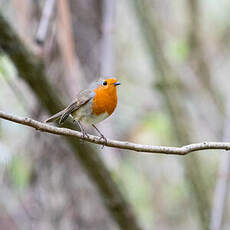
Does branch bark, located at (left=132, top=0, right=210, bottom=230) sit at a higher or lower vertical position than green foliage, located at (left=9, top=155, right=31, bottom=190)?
higher

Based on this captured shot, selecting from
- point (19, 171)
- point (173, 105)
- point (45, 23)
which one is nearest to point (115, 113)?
point (173, 105)

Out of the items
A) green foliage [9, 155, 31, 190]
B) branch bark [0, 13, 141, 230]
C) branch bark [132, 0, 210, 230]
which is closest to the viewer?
branch bark [0, 13, 141, 230]

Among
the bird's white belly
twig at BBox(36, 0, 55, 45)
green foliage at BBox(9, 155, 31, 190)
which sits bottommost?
green foliage at BBox(9, 155, 31, 190)

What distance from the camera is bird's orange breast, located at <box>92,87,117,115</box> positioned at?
127 inches

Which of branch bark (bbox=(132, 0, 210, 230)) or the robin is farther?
branch bark (bbox=(132, 0, 210, 230))

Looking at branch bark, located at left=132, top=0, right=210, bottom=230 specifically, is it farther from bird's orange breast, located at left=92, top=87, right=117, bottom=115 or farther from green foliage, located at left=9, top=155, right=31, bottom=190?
green foliage, located at left=9, top=155, right=31, bottom=190

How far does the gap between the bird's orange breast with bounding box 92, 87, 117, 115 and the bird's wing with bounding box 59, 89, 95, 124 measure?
0.23 feet

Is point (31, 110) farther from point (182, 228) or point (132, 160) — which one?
point (182, 228)

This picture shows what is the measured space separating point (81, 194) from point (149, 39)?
2134 millimetres

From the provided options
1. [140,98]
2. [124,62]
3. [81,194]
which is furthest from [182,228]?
[81,194]

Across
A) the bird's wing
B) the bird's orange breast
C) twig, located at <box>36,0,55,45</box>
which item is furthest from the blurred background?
the bird's orange breast

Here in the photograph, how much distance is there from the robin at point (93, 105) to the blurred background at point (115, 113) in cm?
19

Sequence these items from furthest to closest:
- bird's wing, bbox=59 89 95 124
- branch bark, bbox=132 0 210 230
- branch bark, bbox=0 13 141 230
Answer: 1. branch bark, bbox=132 0 210 230
2. bird's wing, bbox=59 89 95 124
3. branch bark, bbox=0 13 141 230

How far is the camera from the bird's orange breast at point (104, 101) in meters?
3.22
